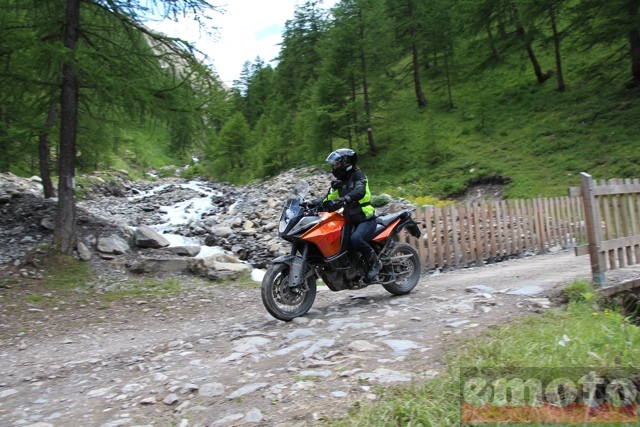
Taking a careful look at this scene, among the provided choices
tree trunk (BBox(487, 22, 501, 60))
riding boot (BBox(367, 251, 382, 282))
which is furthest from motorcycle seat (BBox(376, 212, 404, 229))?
tree trunk (BBox(487, 22, 501, 60))

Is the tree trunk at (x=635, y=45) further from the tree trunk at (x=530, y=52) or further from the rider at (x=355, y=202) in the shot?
the rider at (x=355, y=202)

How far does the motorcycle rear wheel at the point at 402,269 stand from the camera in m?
6.61

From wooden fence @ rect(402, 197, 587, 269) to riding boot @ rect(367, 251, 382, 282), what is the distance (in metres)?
3.54

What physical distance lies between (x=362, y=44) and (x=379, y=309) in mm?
26849

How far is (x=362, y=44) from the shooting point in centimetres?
2961

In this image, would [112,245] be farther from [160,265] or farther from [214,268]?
[214,268]

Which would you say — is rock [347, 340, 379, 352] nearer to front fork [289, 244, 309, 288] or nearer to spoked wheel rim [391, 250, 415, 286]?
front fork [289, 244, 309, 288]

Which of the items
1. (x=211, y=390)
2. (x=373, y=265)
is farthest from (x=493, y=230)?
(x=211, y=390)

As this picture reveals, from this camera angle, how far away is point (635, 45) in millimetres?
20469

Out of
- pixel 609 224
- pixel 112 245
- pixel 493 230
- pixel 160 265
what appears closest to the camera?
pixel 609 224

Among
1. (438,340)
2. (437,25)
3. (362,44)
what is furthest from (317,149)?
(438,340)

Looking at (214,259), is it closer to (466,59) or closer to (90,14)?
(90,14)

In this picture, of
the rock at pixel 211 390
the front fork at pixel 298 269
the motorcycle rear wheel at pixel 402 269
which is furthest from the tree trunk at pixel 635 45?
the rock at pixel 211 390

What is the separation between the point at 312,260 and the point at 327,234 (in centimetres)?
39
